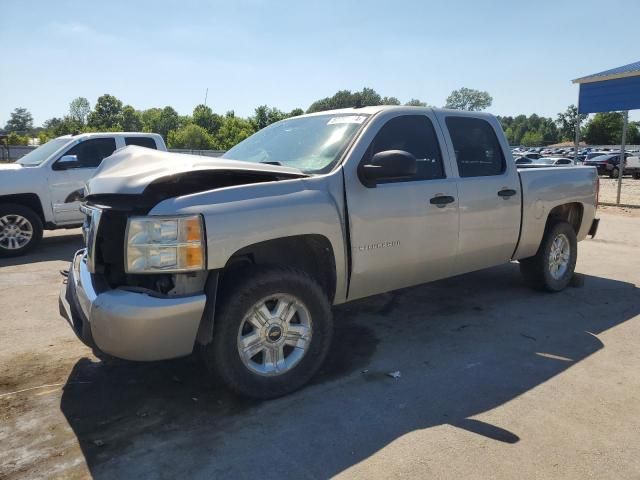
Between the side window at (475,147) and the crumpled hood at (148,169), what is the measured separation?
1.74 meters

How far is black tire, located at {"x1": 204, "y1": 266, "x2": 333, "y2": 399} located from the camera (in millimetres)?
3152

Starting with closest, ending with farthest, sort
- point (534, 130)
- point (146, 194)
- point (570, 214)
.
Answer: point (146, 194)
point (570, 214)
point (534, 130)

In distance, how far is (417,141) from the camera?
14.6 ft

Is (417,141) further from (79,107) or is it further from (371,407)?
(79,107)

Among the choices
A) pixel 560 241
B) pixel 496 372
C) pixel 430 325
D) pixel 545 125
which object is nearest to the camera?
pixel 496 372

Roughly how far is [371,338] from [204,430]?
190cm

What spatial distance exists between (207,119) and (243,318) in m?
82.8

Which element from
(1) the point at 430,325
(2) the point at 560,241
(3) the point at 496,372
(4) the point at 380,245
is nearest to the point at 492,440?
(3) the point at 496,372

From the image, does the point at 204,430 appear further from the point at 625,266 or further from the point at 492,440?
the point at 625,266

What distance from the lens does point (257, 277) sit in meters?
3.23

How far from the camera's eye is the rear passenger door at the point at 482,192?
463 cm

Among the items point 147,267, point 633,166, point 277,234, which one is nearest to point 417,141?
point 277,234

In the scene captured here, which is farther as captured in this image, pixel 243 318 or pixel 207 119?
pixel 207 119

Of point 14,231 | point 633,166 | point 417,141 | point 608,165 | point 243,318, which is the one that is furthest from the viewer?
point 633,166
